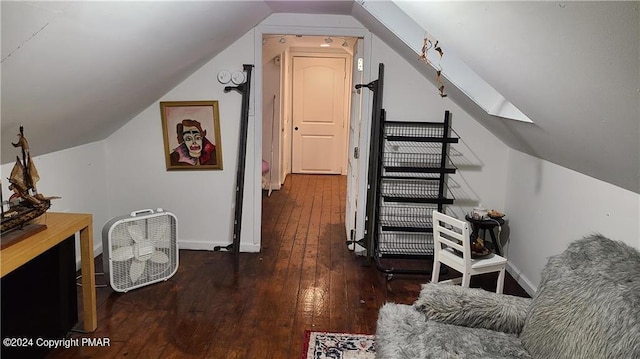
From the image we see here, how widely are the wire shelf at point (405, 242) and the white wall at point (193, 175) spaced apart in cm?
113

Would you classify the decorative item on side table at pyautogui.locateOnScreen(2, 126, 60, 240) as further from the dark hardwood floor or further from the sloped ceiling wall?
the dark hardwood floor

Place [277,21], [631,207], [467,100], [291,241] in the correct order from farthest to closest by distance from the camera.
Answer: [291,241] < [277,21] < [467,100] < [631,207]

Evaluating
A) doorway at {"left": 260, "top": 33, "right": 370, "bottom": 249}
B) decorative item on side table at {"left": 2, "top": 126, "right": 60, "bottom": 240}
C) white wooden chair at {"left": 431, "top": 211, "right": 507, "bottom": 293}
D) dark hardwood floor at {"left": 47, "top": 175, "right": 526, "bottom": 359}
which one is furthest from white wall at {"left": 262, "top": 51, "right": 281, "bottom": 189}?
decorative item on side table at {"left": 2, "top": 126, "right": 60, "bottom": 240}

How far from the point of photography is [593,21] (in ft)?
3.97

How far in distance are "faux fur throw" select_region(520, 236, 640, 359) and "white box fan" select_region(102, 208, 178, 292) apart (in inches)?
98.7

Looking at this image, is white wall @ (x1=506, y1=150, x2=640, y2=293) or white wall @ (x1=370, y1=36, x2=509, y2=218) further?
white wall @ (x1=370, y1=36, x2=509, y2=218)

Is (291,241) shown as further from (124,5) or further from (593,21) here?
(593,21)

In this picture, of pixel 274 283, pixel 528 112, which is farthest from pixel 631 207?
pixel 274 283

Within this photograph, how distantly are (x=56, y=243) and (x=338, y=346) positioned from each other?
1.59 m

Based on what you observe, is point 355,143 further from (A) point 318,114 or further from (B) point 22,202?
(A) point 318,114

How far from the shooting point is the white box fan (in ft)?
10.8

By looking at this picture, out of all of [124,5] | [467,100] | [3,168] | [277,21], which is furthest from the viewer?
[277,21]

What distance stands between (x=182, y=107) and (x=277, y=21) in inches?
42.6

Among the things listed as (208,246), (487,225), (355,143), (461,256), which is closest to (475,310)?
(461,256)
